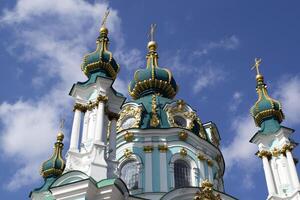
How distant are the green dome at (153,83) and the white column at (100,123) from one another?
6.18 meters

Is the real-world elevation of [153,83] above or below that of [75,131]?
above

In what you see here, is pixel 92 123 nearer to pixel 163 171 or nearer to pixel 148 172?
pixel 148 172

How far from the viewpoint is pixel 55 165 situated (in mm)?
21094

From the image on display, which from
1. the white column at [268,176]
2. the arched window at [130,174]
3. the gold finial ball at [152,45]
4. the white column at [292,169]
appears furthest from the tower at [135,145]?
the white column at [292,169]

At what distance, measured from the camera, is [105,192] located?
533 inches

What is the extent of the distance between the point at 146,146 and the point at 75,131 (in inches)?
139

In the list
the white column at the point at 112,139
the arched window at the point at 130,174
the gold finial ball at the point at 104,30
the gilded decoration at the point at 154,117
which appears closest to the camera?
the white column at the point at 112,139

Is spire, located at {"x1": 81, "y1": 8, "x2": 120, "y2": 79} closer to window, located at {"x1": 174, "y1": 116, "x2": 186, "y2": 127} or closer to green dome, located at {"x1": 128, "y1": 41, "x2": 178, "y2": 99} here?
window, located at {"x1": 174, "y1": 116, "x2": 186, "y2": 127}

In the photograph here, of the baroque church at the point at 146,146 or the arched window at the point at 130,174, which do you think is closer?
the baroque church at the point at 146,146

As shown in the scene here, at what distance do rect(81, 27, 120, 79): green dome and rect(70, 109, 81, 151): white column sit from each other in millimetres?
1438

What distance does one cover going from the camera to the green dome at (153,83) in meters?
21.8

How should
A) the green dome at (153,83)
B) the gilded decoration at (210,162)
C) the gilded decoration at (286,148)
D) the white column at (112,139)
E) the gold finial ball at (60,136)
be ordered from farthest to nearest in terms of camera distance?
1. the gold finial ball at (60,136)
2. the green dome at (153,83)
3. the gilded decoration at (210,162)
4. the gilded decoration at (286,148)
5. the white column at (112,139)

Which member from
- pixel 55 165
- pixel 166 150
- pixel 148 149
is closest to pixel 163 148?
pixel 166 150

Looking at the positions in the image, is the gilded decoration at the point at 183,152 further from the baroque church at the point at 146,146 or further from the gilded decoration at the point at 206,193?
the gilded decoration at the point at 206,193
